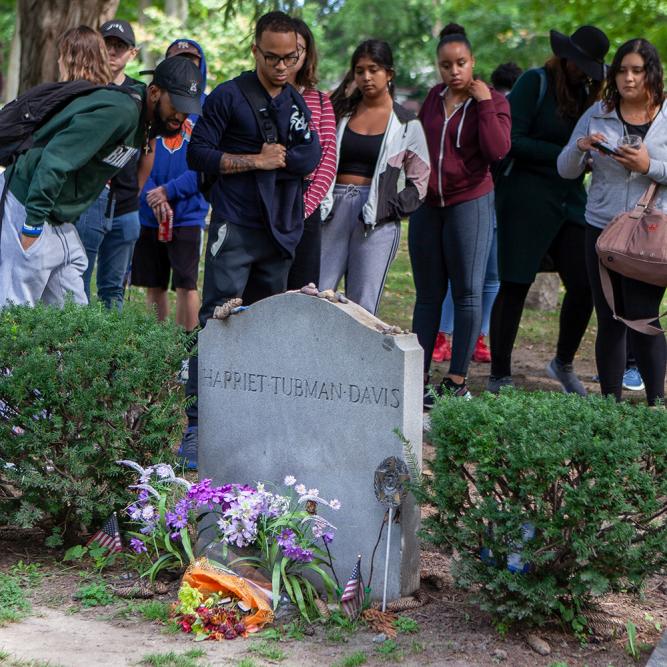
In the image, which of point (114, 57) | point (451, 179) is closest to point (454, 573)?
point (451, 179)

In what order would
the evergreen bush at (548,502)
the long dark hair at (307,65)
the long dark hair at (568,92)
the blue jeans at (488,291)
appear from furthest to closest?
the blue jeans at (488,291)
the long dark hair at (568,92)
the long dark hair at (307,65)
the evergreen bush at (548,502)

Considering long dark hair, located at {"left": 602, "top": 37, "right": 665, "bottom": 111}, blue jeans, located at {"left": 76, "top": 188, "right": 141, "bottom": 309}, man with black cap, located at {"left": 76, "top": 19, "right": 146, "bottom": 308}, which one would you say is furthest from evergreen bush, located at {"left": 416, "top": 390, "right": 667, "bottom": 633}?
blue jeans, located at {"left": 76, "top": 188, "right": 141, "bottom": 309}

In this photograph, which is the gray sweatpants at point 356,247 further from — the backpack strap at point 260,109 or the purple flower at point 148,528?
the purple flower at point 148,528

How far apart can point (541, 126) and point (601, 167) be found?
94 centimetres

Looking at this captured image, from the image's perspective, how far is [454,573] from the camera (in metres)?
3.73

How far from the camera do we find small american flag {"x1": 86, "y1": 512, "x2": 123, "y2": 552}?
14.9ft

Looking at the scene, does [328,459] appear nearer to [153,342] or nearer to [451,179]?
[153,342]

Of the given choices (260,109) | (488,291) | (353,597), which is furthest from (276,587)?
(488,291)

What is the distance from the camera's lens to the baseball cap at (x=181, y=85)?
18.1ft

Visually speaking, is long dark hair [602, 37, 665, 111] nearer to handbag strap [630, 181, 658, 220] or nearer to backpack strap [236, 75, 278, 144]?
handbag strap [630, 181, 658, 220]

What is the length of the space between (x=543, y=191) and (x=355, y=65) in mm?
1443

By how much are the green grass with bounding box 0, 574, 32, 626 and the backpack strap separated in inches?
96.3

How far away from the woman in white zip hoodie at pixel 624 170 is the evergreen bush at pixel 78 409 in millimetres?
2574

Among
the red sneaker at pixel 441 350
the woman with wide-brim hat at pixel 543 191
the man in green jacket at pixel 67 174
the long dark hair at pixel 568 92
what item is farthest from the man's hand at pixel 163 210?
the long dark hair at pixel 568 92
